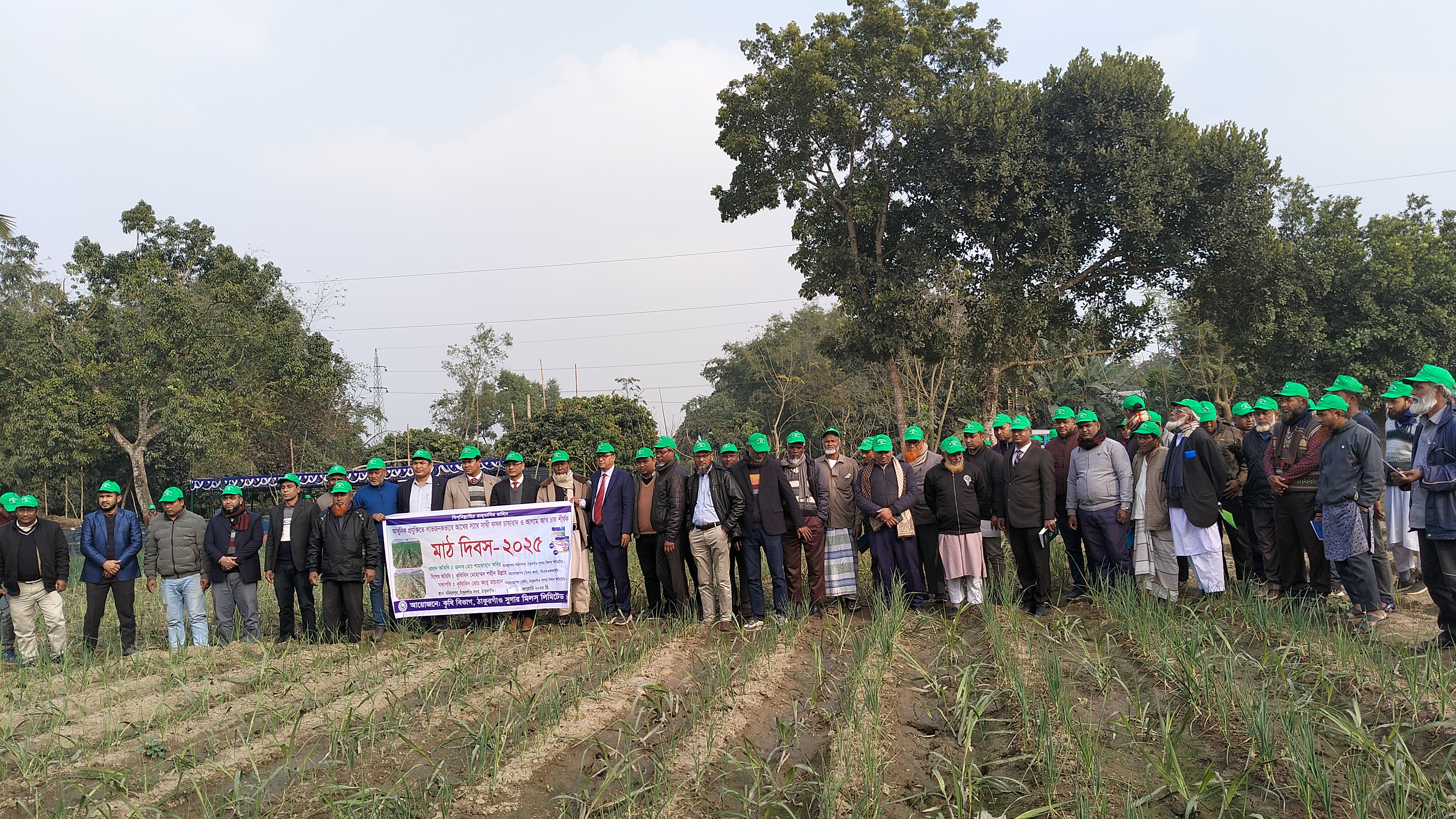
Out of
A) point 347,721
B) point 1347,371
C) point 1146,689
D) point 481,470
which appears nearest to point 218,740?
point 347,721

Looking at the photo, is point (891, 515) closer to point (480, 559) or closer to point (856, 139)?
point (480, 559)

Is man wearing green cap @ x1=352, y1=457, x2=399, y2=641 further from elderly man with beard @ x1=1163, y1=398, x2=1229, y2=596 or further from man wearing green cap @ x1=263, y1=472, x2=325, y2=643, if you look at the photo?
elderly man with beard @ x1=1163, y1=398, x2=1229, y2=596

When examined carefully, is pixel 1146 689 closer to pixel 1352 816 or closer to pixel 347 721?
pixel 1352 816

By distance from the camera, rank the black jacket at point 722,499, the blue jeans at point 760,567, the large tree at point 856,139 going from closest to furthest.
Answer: the black jacket at point 722,499, the blue jeans at point 760,567, the large tree at point 856,139

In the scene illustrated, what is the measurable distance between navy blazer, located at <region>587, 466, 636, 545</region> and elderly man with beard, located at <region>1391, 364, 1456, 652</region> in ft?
19.4

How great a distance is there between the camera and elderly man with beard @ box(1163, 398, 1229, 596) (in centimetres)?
723

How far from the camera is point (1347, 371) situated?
24.3 meters

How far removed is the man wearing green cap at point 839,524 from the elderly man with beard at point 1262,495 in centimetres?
341

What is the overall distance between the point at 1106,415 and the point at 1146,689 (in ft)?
97.7

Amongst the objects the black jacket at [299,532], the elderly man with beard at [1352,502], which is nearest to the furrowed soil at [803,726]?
the elderly man with beard at [1352,502]

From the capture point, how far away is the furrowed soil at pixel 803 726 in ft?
13.3

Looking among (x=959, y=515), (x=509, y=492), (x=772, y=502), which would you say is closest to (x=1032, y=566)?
(x=959, y=515)

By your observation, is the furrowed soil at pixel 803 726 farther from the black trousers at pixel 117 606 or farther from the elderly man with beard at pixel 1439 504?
the black trousers at pixel 117 606

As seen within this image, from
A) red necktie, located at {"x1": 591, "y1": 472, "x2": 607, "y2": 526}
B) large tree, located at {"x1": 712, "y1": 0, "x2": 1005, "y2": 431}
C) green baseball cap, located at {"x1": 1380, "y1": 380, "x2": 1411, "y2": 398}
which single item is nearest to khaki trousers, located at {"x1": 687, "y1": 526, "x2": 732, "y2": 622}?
red necktie, located at {"x1": 591, "y1": 472, "x2": 607, "y2": 526}
